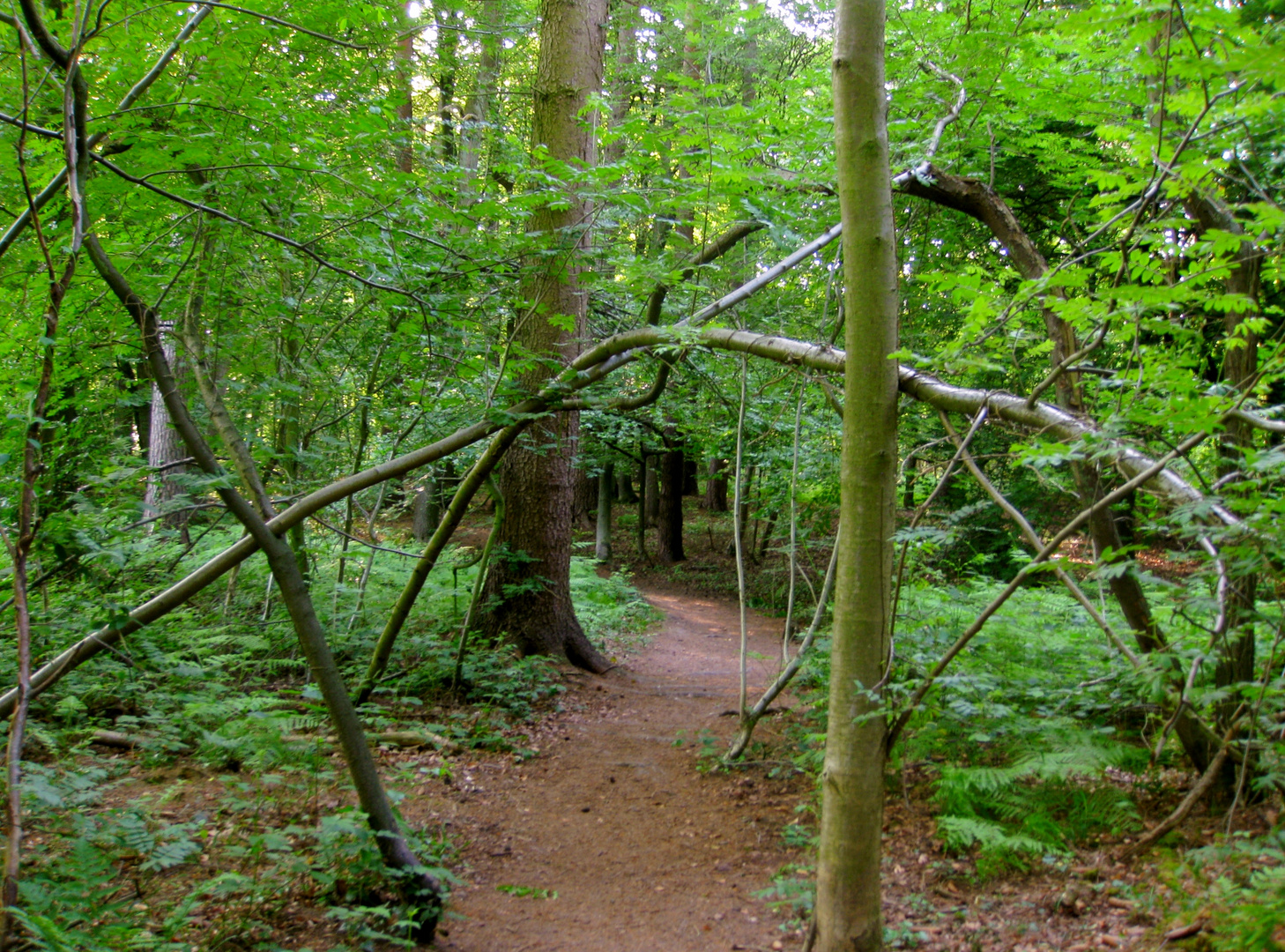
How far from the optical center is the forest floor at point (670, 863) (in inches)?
138

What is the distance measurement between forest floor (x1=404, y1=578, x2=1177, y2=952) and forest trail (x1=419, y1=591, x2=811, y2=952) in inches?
0.5

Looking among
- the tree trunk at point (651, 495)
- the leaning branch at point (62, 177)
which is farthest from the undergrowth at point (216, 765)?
the tree trunk at point (651, 495)

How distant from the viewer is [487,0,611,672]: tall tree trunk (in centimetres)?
706

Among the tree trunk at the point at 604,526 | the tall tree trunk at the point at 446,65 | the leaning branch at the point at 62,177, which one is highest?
the tall tree trunk at the point at 446,65

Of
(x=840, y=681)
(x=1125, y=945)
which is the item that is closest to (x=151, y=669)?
(x=840, y=681)

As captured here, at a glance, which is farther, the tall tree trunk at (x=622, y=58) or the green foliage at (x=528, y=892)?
the tall tree trunk at (x=622, y=58)

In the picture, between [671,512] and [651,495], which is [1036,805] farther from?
[651,495]

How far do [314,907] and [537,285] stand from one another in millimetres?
4009

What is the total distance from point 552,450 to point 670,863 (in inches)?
171

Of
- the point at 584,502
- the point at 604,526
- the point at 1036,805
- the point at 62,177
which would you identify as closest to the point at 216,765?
the point at 62,177

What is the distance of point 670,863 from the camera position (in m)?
4.55

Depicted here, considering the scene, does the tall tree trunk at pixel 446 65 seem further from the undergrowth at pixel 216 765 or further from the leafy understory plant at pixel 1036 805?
the leafy understory plant at pixel 1036 805

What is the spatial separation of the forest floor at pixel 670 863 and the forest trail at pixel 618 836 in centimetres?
1

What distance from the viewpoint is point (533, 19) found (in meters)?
7.96
